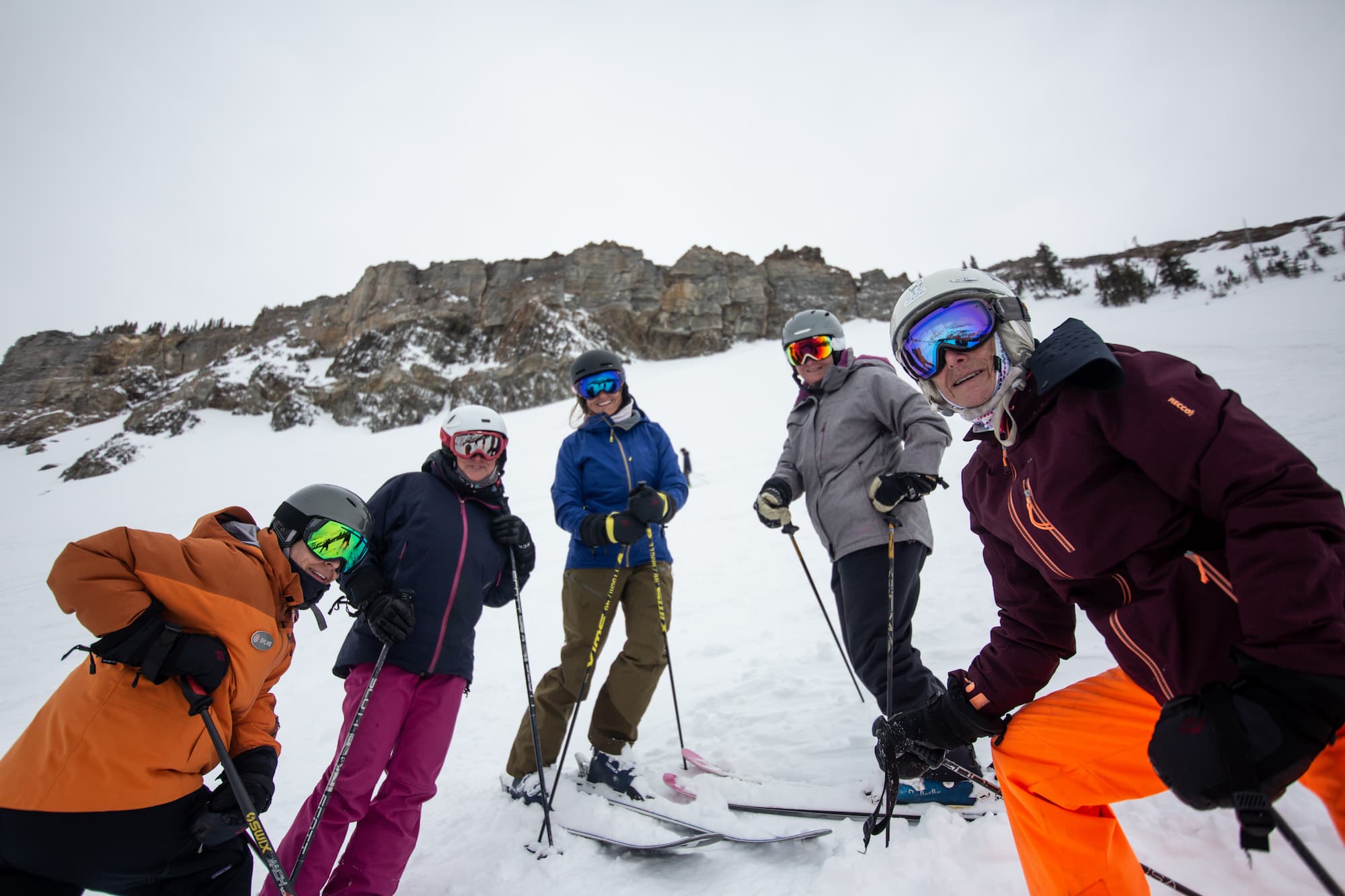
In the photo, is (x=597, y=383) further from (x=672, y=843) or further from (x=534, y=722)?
(x=672, y=843)

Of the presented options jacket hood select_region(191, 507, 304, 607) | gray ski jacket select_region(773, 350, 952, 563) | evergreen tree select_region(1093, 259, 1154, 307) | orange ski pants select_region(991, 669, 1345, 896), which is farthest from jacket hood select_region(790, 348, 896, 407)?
evergreen tree select_region(1093, 259, 1154, 307)

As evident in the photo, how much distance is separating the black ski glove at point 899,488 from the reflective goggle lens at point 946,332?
996 mm

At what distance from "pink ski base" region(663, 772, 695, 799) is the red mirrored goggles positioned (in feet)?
7.28

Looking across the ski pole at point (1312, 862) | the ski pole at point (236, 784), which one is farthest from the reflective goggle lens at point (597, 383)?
the ski pole at point (1312, 862)

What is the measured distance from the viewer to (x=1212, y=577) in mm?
1331

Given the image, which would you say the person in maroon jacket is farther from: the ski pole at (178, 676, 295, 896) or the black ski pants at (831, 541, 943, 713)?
the ski pole at (178, 676, 295, 896)

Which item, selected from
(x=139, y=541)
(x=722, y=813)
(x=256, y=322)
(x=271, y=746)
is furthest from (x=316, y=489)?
(x=256, y=322)

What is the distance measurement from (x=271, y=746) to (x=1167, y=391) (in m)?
3.35

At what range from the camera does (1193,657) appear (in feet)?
4.55

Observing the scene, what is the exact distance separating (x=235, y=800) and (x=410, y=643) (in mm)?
821

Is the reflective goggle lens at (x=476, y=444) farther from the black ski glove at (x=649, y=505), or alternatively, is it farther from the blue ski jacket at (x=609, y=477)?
the black ski glove at (x=649, y=505)

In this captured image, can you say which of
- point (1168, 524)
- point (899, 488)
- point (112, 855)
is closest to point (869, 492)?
point (899, 488)

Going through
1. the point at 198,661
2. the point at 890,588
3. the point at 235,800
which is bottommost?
the point at 890,588

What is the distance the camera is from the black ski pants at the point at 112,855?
169 centimetres
